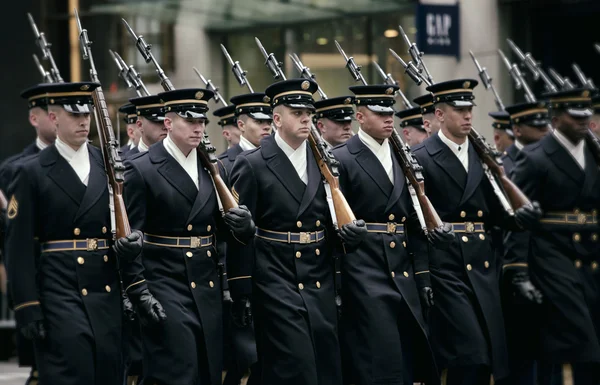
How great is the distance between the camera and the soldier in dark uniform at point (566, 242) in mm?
9914

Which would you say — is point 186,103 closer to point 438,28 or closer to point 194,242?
point 194,242

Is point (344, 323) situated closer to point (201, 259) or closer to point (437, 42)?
point (201, 259)

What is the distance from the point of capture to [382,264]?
887 centimetres

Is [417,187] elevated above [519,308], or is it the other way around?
[417,187]

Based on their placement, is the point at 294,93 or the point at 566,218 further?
the point at 566,218

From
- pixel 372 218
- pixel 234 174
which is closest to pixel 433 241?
pixel 372 218

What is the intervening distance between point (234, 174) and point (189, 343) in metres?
1.31

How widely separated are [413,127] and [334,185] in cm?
363

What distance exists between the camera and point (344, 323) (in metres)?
8.86

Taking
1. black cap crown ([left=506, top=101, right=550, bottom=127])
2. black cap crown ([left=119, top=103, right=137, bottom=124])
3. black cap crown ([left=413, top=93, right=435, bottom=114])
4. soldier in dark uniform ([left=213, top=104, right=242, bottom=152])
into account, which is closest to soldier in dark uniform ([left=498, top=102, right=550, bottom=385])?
black cap crown ([left=506, top=101, right=550, bottom=127])

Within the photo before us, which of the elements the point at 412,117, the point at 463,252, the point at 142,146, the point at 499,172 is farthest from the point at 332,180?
the point at 412,117

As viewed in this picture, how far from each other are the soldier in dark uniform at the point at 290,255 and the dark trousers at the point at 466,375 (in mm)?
1125

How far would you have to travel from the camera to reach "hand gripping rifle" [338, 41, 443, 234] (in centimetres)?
892

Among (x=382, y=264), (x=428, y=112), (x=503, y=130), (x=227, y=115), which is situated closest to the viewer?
(x=382, y=264)
